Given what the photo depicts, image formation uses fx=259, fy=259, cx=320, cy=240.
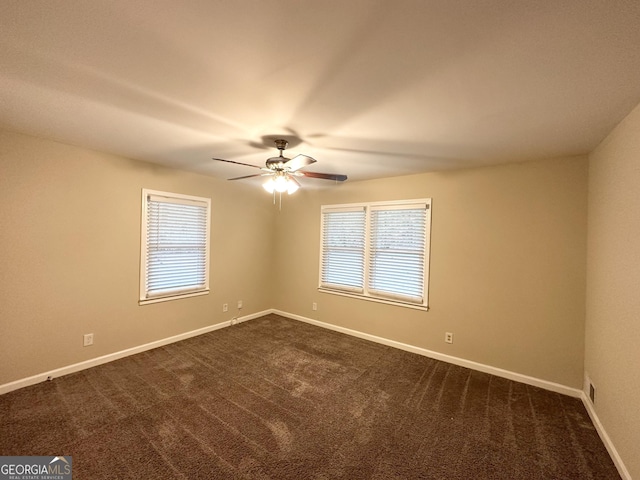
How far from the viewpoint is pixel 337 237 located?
4.50 meters

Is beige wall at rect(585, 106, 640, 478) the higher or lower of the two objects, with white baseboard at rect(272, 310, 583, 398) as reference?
higher

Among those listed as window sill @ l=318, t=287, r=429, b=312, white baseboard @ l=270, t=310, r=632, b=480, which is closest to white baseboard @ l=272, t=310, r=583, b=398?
white baseboard @ l=270, t=310, r=632, b=480

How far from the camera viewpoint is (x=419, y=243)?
3656mm

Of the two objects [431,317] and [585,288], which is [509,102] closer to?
[585,288]

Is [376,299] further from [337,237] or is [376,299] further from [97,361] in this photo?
[97,361]

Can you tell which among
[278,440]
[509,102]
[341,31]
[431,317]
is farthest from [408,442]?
[341,31]

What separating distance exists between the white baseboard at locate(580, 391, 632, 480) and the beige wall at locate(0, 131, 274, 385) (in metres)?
4.61

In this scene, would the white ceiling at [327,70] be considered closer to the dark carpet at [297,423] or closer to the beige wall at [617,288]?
the beige wall at [617,288]

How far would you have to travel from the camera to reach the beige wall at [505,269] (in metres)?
2.69

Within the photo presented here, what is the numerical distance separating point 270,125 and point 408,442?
9.14 feet

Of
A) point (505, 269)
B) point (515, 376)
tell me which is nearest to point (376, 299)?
point (505, 269)

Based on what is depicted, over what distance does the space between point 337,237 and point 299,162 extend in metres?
2.36

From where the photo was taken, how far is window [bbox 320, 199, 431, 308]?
3656 mm

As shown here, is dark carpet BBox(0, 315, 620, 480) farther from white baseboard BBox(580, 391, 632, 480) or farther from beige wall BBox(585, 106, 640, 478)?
beige wall BBox(585, 106, 640, 478)
